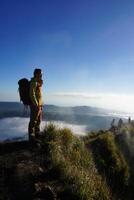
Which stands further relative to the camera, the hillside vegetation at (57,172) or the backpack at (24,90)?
the backpack at (24,90)

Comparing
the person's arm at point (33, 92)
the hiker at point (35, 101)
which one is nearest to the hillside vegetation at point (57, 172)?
the hiker at point (35, 101)

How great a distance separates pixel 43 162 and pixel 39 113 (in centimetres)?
198

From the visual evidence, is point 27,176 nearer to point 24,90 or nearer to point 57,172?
point 57,172

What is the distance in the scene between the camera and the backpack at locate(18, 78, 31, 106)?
12539 mm

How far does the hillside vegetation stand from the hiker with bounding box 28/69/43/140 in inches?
26.1

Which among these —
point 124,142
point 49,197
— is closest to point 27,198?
point 49,197

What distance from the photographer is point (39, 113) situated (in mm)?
12906

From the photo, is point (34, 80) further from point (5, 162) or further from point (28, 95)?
point (5, 162)

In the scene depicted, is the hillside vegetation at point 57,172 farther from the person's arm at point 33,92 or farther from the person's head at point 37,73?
the person's head at point 37,73

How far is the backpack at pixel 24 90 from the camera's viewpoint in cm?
1254

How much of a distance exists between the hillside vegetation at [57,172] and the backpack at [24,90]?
5.21ft

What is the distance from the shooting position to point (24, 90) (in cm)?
1261

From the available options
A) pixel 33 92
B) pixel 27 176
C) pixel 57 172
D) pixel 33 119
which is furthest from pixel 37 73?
pixel 27 176

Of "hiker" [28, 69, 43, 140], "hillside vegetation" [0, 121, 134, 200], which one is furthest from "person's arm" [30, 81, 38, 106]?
"hillside vegetation" [0, 121, 134, 200]
